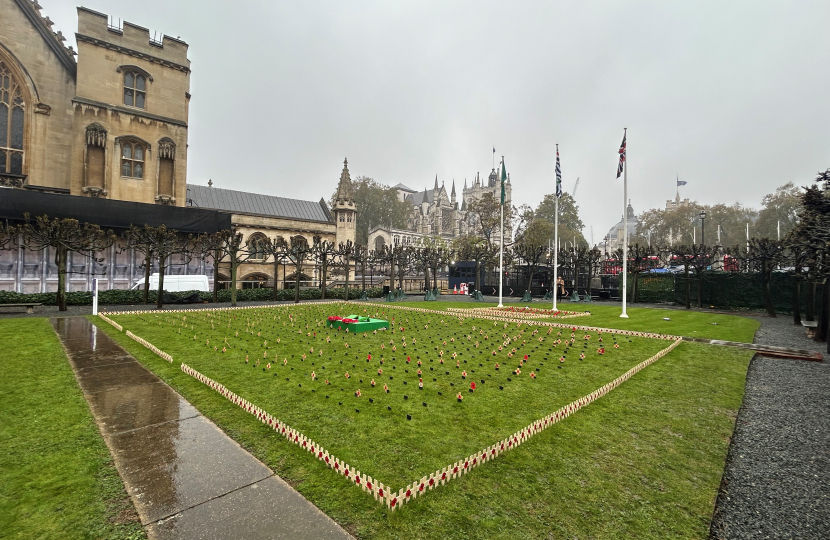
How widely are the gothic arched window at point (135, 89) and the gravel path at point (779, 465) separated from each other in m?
48.4

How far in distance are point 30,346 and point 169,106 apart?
3449 centimetres

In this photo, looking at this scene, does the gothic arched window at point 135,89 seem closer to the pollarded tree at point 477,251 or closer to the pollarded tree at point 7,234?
the pollarded tree at point 7,234

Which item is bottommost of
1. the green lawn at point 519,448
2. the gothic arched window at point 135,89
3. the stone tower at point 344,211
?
the green lawn at point 519,448

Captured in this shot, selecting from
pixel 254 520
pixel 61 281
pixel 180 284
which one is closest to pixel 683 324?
pixel 254 520

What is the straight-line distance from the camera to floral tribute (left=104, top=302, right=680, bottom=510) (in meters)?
5.86

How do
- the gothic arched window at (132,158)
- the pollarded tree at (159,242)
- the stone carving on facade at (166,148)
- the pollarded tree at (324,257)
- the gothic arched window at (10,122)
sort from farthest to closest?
1. the stone carving on facade at (166,148)
2. the pollarded tree at (324,257)
3. the gothic arched window at (132,158)
4. the gothic arched window at (10,122)
5. the pollarded tree at (159,242)

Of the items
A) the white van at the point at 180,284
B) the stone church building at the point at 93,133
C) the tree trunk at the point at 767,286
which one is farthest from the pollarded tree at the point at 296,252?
the tree trunk at the point at 767,286

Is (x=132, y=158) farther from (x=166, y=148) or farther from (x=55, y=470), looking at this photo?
(x=55, y=470)

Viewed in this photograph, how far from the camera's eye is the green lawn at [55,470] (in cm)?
375

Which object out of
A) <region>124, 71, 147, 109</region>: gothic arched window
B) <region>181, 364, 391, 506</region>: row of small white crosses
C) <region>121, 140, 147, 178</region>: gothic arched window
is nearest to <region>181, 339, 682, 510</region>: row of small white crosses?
<region>181, 364, 391, 506</region>: row of small white crosses

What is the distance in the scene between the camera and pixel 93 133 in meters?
33.7

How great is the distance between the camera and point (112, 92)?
35125mm

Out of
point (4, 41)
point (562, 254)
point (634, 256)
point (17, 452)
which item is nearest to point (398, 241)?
point (562, 254)

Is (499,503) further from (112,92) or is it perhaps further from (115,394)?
(112,92)
